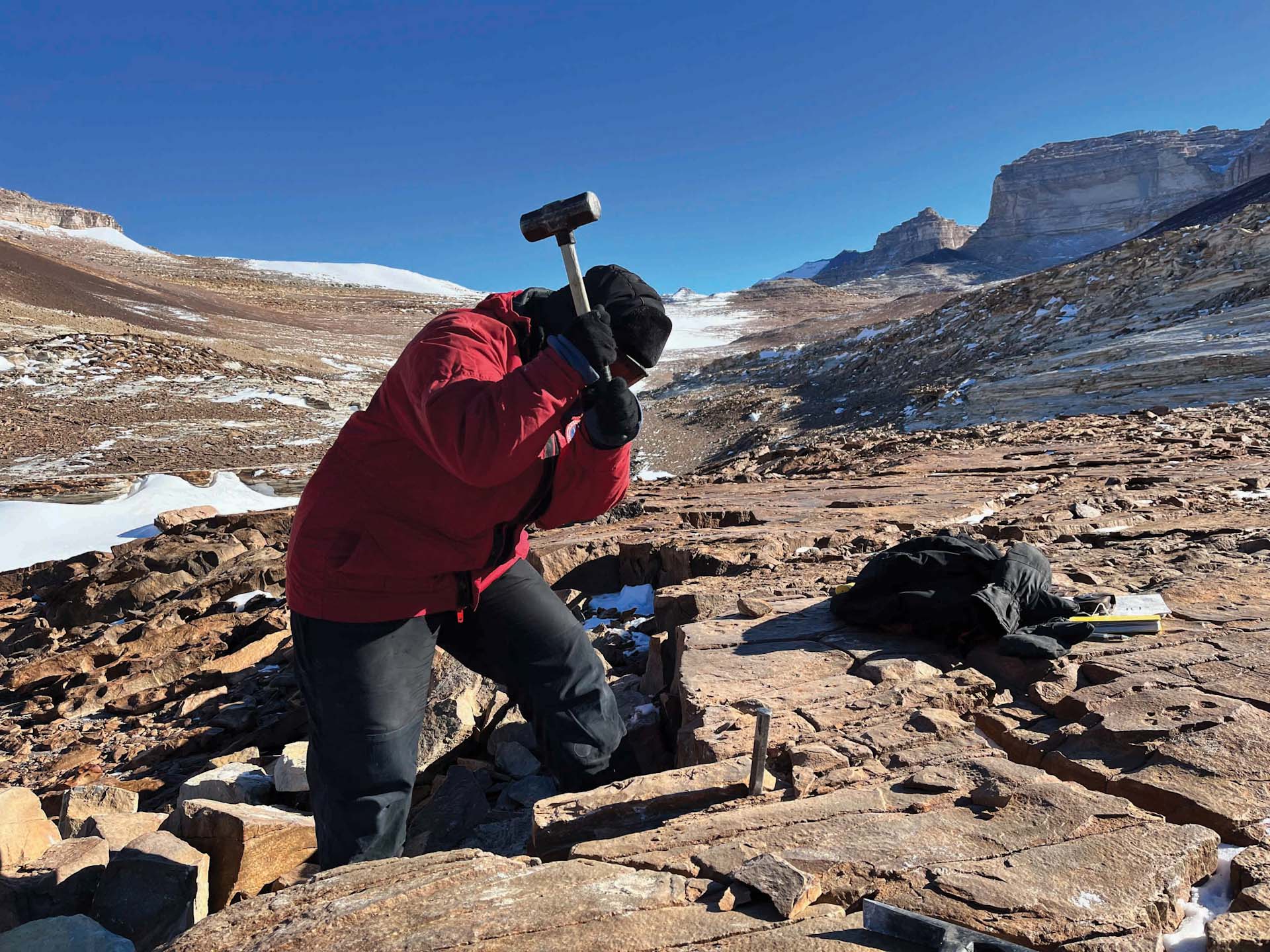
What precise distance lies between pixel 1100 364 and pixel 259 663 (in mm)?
12538

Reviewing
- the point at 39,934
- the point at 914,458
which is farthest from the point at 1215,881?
the point at 914,458

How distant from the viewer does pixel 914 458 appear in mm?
7926

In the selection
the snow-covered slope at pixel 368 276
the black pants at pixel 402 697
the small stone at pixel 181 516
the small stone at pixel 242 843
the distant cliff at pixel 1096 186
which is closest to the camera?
the black pants at pixel 402 697

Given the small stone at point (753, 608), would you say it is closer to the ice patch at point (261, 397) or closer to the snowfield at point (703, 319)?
the ice patch at point (261, 397)

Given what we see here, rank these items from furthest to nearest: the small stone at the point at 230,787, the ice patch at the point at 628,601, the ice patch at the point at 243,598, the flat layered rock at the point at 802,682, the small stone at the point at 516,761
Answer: the ice patch at the point at 243,598
the ice patch at the point at 628,601
the small stone at the point at 516,761
the small stone at the point at 230,787
the flat layered rock at the point at 802,682

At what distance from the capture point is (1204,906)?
1.43 metres

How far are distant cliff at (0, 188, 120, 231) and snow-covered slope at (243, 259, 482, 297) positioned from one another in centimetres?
1856

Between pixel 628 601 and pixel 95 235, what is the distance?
7708 cm

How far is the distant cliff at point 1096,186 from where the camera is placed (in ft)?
255

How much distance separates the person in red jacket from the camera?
1.87m

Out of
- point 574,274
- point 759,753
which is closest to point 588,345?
point 574,274

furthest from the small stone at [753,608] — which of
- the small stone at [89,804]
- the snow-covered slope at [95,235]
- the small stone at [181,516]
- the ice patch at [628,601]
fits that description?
the snow-covered slope at [95,235]

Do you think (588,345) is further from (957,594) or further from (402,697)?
(957,594)

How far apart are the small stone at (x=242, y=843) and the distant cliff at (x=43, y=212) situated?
8215cm
